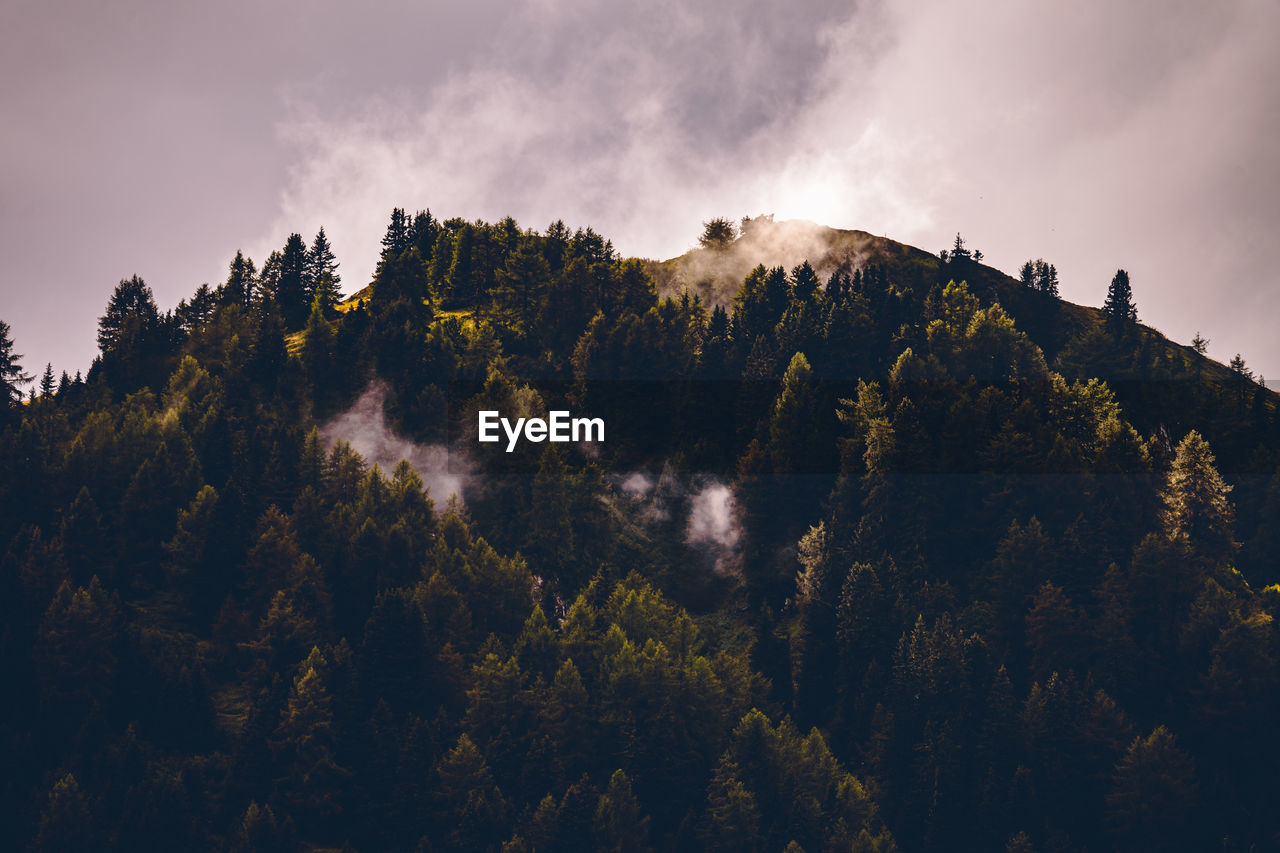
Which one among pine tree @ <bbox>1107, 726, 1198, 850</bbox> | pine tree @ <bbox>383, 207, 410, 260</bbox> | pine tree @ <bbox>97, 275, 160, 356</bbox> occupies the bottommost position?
pine tree @ <bbox>1107, 726, 1198, 850</bbox>

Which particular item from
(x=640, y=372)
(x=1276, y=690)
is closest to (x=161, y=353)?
(x=640, y=372)

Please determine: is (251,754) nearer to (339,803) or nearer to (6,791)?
(339,803)

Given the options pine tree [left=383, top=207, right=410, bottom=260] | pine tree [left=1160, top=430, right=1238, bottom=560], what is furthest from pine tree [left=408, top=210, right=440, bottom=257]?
pine tree [left=1160, top=430, right=1238, bottom=560]

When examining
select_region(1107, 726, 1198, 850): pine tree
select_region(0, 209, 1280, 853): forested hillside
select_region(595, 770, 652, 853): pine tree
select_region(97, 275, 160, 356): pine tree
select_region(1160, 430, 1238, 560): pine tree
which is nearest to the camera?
select_region(595, 770, 652, 853): pine tree

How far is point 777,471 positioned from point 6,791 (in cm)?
6017

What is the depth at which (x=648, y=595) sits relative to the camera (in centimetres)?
9331

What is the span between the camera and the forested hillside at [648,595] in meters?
78.8

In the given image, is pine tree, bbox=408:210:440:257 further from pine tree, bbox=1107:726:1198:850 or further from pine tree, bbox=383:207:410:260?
pine tree, bbox=1107:726:1198:850

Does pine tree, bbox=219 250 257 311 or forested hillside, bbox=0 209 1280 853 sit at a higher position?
pine tree, bbox=219 250 257 311

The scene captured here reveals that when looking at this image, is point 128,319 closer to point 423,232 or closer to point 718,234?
point 423,232

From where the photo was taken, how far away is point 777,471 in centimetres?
10406

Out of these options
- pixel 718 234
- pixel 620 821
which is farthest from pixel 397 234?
pixel 620 821

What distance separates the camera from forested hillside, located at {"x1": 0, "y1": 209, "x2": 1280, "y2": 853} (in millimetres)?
78750

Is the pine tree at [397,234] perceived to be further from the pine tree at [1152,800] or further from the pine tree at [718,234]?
the pine tree at [1152,800]
